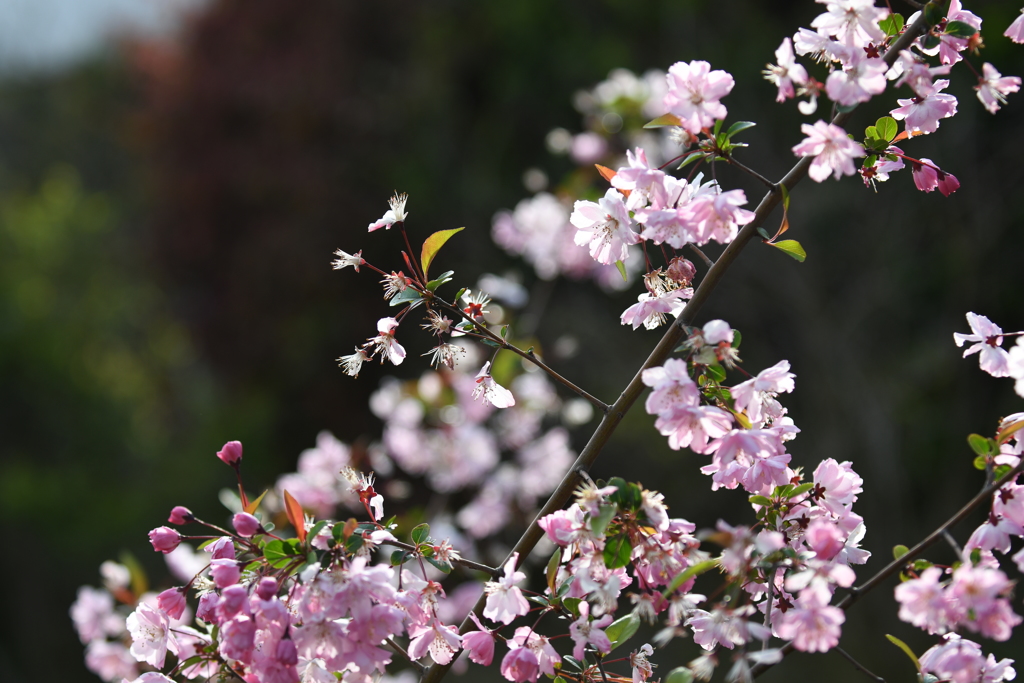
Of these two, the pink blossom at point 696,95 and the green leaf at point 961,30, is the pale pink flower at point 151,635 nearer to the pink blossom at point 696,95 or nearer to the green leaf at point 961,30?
the pink blossom at point 696,95

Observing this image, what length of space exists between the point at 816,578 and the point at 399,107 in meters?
5.32

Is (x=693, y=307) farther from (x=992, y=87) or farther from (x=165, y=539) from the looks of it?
(x=165, y=539)

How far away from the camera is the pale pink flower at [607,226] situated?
801 mm

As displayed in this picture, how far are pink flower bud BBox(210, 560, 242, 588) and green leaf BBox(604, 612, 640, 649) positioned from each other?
0.39 m

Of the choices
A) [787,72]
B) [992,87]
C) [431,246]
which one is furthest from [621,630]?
[992,87]

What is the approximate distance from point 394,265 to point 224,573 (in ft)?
14.9

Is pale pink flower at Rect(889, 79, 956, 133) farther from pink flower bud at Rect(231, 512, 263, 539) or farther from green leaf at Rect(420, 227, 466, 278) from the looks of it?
pink flower bud at Rect(231, 512, 263, 539)

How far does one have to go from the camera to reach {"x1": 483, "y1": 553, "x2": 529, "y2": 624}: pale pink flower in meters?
0.77

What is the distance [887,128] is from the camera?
771mm

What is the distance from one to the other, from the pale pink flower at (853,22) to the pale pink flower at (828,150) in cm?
12

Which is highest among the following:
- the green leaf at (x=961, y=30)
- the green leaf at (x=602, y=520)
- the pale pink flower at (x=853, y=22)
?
the green leaf at (x=961, y=30)

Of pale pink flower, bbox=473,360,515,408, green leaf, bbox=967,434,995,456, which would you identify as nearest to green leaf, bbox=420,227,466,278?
pale pink flower, bbox=473,360,515,408

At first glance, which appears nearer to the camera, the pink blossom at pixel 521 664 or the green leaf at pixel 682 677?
the green leaf at pixel 682 677

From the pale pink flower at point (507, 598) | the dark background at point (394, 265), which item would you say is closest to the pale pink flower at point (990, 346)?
the pale pink flower at point (507, 598)
